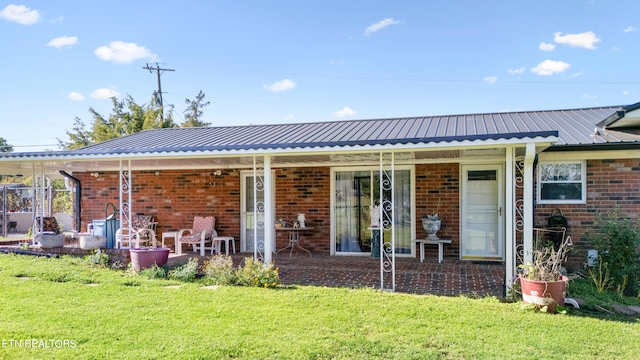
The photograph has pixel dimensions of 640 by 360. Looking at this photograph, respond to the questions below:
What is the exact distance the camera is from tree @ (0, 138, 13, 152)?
37.2 m

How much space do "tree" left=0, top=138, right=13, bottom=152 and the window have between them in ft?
139

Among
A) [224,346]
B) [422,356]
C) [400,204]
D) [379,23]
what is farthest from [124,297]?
[379,23]

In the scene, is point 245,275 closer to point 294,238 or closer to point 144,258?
point 144,258

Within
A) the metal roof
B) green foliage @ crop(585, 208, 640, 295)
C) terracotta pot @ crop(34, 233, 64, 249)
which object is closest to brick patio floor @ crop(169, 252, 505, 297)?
green foliage @ crop(585, 208, 640, 295)

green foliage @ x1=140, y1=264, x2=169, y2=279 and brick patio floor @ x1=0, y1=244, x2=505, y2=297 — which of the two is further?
green foliage @ x1=140, y1=264, x2=169, y2=279

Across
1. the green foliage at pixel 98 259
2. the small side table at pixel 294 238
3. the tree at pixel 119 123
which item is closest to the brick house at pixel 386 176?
the small side table at pixel 294 238

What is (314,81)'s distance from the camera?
83.1ft

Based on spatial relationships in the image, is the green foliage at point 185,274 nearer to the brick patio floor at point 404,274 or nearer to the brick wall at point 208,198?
the brick patio floor at point 404,274

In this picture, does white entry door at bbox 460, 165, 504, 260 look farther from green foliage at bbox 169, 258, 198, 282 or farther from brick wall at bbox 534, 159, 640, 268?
green foliage at bbox 169, 258, 198, 282

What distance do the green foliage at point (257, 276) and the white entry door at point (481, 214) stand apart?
5.09 meters

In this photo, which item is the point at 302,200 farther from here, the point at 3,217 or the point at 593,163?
the point at 3,217

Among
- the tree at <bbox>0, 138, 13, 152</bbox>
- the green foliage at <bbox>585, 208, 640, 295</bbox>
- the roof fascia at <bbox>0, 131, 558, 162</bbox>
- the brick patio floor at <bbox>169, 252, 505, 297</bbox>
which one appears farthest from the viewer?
the tree at <bbox>0, 138, 13, 152</bbox>

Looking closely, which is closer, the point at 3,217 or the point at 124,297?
the point at 124,297

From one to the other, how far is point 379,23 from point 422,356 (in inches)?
531
